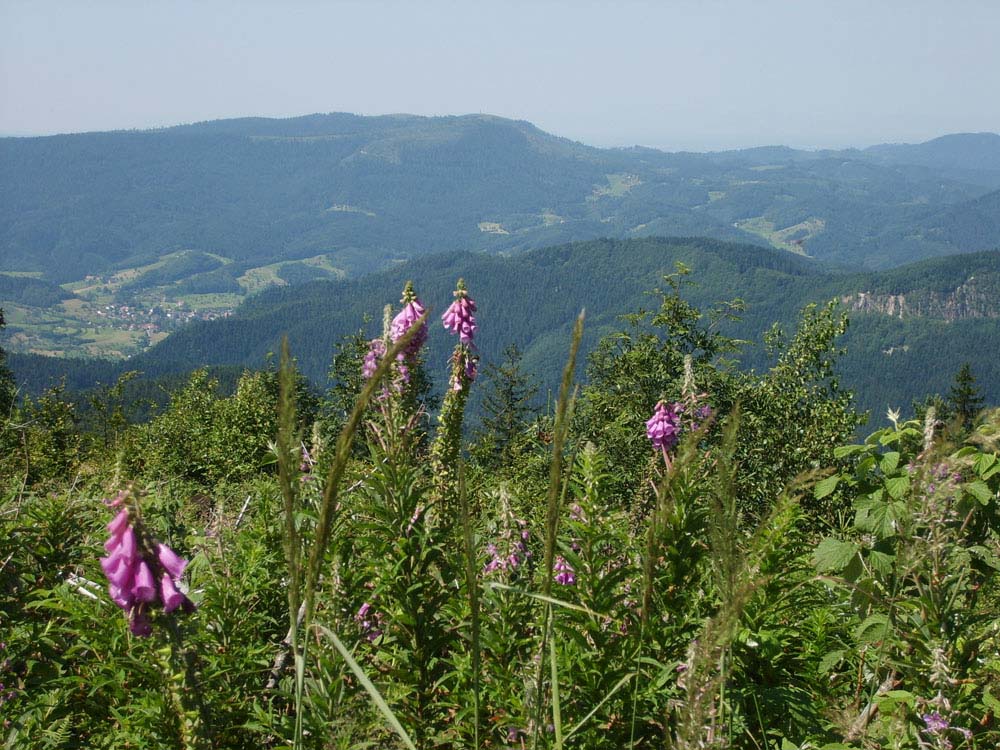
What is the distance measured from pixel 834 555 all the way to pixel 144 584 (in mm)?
2508

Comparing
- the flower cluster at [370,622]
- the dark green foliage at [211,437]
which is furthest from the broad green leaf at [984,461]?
the dark green foliage at [211,437]

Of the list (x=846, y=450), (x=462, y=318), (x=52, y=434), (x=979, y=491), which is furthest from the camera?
(x=52, y=434)

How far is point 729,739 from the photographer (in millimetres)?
1916

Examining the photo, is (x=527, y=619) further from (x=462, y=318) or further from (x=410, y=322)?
A: (x=462, y=318)

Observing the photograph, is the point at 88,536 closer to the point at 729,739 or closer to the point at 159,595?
the point at 159,595

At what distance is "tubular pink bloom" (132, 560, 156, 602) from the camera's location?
1.72 meters

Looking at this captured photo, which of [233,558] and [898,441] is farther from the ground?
[898,441]

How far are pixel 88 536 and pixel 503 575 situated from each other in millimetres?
2222

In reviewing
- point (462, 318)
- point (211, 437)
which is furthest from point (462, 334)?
point (211, 437)

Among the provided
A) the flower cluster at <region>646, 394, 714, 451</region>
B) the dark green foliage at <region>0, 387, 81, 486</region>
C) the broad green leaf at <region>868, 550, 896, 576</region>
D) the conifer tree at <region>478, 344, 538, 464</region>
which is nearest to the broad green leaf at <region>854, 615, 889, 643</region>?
the broad green leaf at <region>868, 550, 896, 576</region>

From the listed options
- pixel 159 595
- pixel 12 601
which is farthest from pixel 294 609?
pixel 12 601

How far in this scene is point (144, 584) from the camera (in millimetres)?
1723

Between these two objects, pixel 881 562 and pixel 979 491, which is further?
pixel 881 562

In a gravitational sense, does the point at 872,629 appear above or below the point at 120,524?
below
